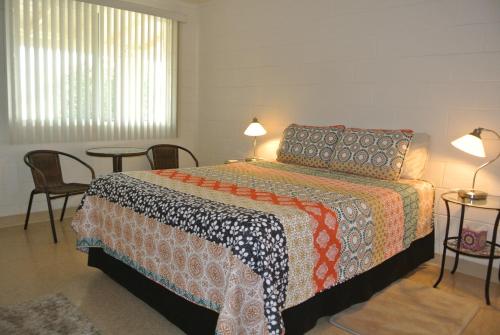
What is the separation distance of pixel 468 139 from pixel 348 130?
3.31 ft

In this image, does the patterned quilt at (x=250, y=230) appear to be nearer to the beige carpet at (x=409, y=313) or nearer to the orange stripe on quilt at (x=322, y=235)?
the orange stripe on quilt at (x=322, y=235)

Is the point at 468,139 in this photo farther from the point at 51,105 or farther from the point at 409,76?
the point at 51,105

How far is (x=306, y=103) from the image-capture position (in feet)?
13.9

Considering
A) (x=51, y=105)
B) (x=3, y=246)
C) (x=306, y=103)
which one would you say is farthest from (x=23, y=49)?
(x=306, y=103)

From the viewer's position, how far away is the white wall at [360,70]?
3.08m

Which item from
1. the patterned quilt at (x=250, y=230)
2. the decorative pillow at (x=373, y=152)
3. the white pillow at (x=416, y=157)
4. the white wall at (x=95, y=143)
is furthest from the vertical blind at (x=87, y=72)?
the white pillow at (x=416, y=157)

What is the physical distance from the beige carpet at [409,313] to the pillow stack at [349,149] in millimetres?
902

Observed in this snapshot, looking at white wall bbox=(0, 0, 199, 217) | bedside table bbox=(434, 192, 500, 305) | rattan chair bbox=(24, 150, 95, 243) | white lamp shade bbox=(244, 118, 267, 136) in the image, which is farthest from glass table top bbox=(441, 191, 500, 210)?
white wall bbox=(0, 0, 199, 217)

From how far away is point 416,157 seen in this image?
325cm

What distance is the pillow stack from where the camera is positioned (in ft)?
10.3

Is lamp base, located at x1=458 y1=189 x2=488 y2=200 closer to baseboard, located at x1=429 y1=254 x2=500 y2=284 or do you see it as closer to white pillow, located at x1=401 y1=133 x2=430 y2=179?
white pillow, located at x1=401 y1=133 x2=430 y2=179

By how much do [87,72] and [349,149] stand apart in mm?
3000

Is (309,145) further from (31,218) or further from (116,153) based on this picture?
(31,218)

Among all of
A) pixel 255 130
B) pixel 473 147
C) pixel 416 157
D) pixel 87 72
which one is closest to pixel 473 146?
pixel 473 147
